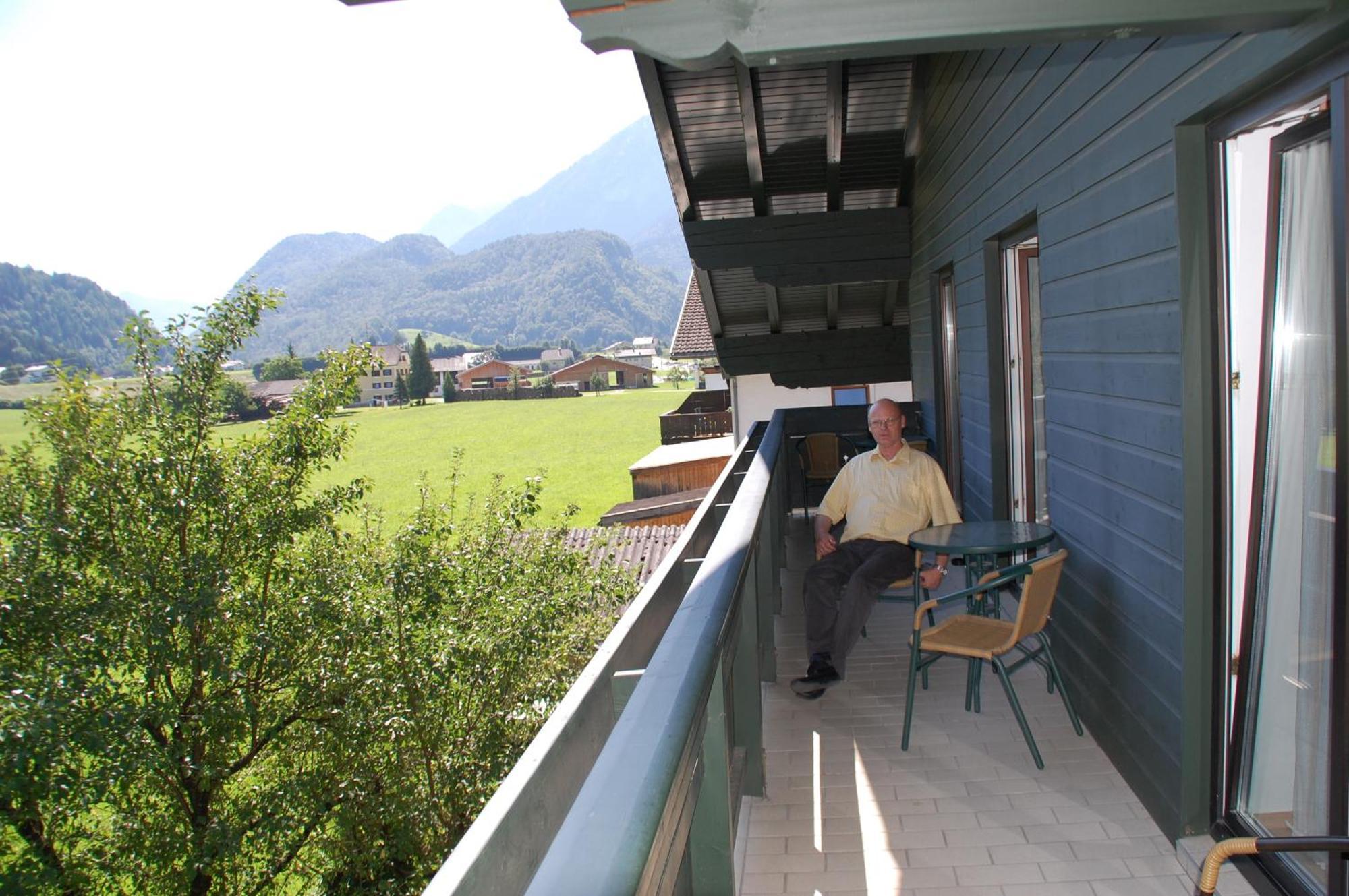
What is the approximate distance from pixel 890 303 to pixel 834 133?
141 inches

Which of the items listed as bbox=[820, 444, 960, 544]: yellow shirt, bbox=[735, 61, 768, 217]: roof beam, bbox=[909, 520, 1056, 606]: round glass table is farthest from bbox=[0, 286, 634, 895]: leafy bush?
bbox=[909, 520, 1056, 606]: round glass table

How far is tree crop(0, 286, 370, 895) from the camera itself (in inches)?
396

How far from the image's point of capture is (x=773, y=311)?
10039mm

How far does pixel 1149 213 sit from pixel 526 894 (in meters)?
2.47

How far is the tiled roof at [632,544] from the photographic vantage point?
18.5 metres

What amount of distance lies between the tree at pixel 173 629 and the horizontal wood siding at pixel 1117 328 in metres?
8.93

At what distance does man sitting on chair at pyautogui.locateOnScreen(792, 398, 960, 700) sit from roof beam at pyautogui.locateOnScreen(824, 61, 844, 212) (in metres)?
1.99

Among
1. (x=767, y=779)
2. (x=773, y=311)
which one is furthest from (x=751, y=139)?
(x=767, y=779)

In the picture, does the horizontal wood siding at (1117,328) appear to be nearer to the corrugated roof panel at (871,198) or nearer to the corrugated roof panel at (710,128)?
the corrugated roof panel at (710,128)

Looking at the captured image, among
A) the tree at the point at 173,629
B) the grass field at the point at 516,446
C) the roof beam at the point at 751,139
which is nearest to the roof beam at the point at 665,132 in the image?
the roof beam at the point at 751,139

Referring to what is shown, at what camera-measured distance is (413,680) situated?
37.6 feet

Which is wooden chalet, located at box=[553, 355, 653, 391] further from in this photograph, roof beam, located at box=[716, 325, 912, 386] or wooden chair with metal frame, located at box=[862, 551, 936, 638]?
wooden chair with metal frame, located at box=[862, 551, 936, 638]

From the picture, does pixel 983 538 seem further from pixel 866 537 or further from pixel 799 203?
pixel 799 203

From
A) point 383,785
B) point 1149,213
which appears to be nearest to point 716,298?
point 383,785
